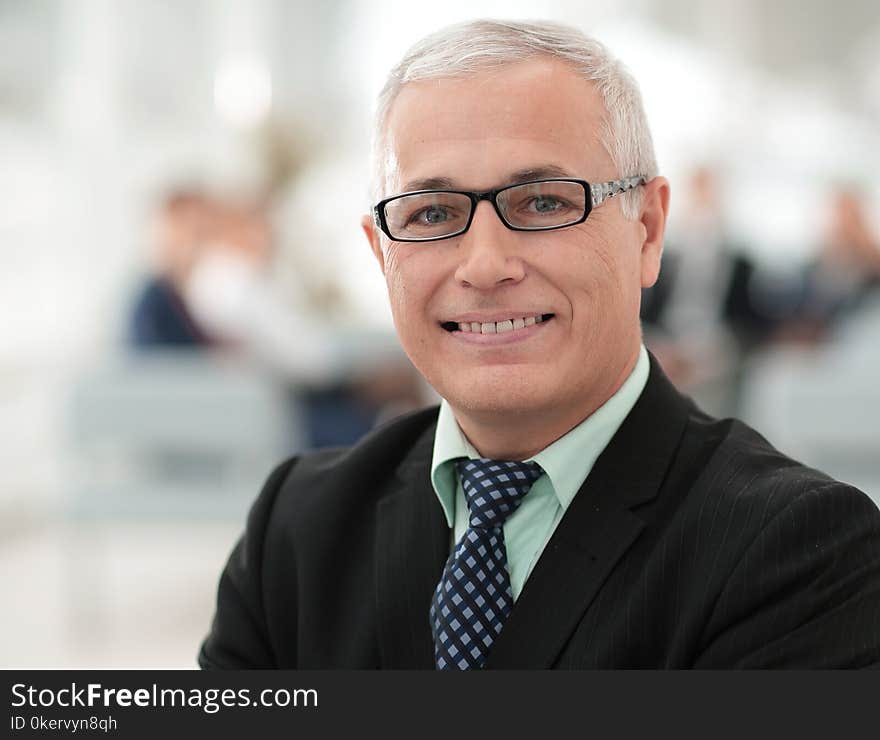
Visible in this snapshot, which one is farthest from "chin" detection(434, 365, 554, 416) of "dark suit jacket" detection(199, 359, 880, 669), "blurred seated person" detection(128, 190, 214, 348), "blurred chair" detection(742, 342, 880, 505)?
"blurred seated person" detection(128, 190, 214, 348)

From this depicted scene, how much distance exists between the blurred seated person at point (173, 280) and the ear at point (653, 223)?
4.04m

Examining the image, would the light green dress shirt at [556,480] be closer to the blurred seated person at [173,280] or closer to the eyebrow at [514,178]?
the eyebrow at [514,178]

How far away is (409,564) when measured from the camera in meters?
1.25

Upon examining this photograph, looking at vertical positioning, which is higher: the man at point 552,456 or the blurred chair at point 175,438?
the man at point 552,456

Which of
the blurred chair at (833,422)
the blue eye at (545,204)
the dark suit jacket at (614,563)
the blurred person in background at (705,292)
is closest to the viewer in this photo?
the dark suit jacket at (614,563)

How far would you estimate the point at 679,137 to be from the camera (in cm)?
980

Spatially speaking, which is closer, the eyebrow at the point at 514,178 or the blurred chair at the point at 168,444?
the eyebrow at the point at 514,178

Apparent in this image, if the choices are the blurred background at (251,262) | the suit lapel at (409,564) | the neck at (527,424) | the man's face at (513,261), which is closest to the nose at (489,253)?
the man's face at (513,261)

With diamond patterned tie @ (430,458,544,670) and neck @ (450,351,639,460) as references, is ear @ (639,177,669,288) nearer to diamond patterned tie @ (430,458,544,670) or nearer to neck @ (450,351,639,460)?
neck @ (450,351,639,460)

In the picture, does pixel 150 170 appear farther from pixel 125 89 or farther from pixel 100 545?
pixel 100 545

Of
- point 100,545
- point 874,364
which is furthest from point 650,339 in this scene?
point 100,545

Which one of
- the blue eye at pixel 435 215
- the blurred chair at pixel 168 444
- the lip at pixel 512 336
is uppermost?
the blue eye at pixel 435 215

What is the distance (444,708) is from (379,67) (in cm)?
894

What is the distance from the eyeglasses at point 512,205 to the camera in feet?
3.67
